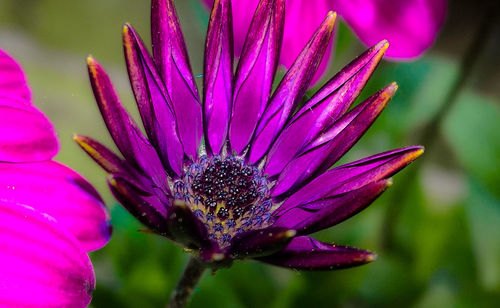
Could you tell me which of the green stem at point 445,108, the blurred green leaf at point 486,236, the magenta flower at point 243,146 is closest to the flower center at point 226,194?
the magenta flower at point 243,146

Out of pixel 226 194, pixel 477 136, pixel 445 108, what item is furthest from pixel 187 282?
pixel 477 136

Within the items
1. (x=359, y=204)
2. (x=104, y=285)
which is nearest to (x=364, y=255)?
(x=359, y=204)

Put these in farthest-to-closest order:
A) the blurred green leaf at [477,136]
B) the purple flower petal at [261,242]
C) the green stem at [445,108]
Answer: the blurred green leaf at [477,136] < the green stem at [445,108] < the purple flower petal at [261,242]

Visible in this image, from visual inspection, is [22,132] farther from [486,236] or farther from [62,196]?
[486,236]

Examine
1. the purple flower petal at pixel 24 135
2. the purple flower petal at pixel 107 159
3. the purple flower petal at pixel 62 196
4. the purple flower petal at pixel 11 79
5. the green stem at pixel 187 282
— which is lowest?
the green stem at pixel 187 282

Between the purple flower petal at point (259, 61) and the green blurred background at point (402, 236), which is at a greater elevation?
the purple flower petal at point (259, 61)

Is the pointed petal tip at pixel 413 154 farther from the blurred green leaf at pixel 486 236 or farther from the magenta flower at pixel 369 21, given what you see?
the blurred green leaf at pixel 486 236

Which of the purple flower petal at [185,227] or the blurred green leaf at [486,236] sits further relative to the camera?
the blurred green leaf at [486,236]
